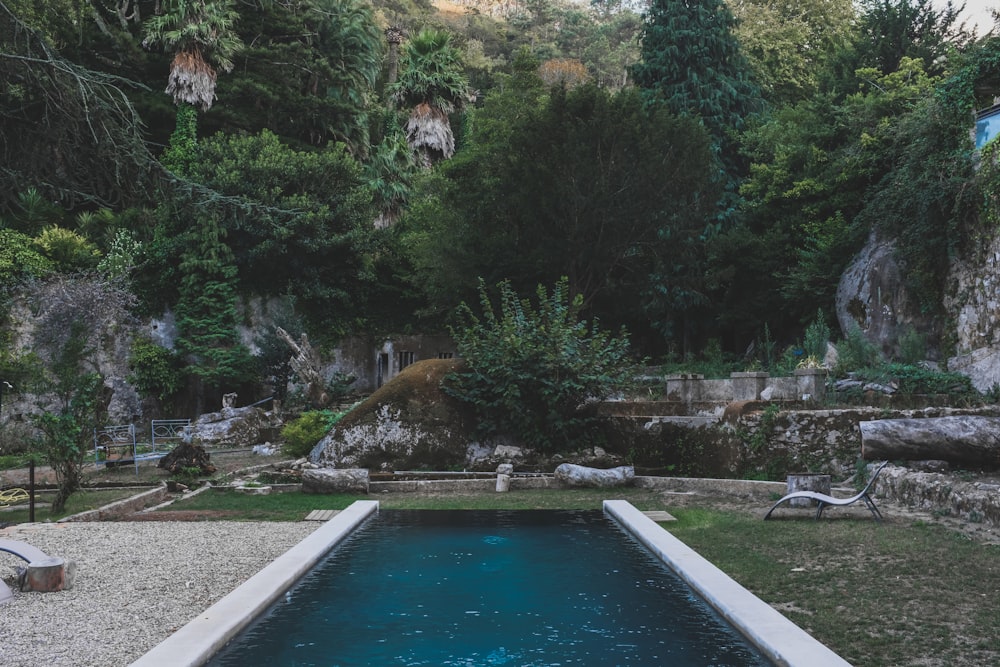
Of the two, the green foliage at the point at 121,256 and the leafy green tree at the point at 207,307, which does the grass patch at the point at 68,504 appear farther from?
the leafy green tree at the point at 207,307

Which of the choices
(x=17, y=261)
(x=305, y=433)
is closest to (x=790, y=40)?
(x=305, y=433)

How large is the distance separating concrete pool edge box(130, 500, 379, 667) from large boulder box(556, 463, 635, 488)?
19.0 feet

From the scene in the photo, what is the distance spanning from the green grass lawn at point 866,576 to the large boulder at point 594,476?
2207mm

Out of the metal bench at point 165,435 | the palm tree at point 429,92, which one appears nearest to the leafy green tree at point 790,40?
the palm tree at point 429,92

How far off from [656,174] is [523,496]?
14378 mm

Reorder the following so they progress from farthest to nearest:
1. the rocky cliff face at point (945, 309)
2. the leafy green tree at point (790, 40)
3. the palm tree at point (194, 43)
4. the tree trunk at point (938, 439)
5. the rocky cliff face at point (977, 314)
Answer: the leafy green tree at point (790, 40) < the palm tree at point (194, 43) < the rocky cliff face at point (945, 309) < the rocky cliff face at point (977, 314) < the tree trunk at point (938, 439)

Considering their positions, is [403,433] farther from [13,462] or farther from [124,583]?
[13,462]

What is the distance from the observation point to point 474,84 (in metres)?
48.8

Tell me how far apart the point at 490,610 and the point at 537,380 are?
9.73 meters

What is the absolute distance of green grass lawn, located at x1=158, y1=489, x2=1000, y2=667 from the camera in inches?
199

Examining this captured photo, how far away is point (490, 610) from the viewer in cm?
651

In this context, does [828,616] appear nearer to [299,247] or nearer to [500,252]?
[500,252]

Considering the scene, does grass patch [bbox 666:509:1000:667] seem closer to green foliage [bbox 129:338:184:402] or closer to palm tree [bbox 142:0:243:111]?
green foliage [bbox 129:338:184:402]

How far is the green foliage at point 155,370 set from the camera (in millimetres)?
27438
